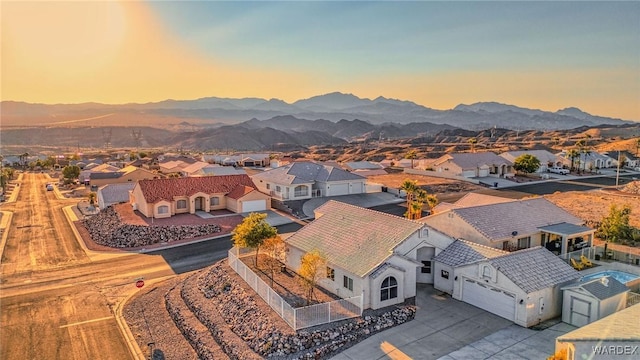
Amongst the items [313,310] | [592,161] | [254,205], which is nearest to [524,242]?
[313,310]

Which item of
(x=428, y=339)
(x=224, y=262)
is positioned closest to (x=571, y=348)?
(x=428, y=339)

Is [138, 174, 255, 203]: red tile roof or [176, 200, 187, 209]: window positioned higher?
[138, 174, 255, 203]: red tile roof

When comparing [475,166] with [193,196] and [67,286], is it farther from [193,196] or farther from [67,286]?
[67,286]

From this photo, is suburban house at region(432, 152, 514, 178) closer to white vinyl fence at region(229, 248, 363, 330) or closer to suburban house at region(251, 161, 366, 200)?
suburban house at region(251, 161, 366, 200)

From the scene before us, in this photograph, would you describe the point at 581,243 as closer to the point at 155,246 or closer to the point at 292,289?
the point at 292,289

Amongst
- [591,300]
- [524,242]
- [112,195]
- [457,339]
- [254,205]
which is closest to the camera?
[457,339]

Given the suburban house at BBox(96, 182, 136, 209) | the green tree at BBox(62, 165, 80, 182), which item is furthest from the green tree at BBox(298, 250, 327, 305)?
the green tree at BBox(62, 165, 80, 182)

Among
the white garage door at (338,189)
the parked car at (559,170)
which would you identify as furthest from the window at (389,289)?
the parked car at (559,170)
